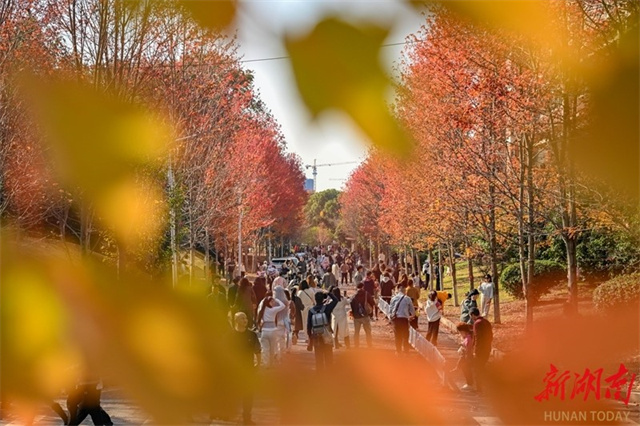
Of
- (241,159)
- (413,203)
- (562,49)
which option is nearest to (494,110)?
(562,49)

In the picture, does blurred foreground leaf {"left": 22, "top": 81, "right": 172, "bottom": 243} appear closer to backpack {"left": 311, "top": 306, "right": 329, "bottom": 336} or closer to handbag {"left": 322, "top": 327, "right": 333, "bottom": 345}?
backpack {"left": 311, "top": 306, "right": 329, "bottom": 336}

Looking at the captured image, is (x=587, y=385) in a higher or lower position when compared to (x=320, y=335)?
lower

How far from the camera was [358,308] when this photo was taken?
16328mm

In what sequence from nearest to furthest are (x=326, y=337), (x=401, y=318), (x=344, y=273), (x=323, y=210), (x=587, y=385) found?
(x=587, y=385), (x=326, y=337), (x=401, y=318), (x=344, y=273), (x=323, y=210)

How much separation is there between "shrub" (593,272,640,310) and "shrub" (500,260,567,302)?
8.04 metres

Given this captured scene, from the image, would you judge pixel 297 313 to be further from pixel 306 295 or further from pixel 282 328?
pixel 282 328

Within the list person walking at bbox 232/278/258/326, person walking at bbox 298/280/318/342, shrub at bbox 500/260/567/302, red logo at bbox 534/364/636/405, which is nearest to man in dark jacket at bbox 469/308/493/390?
red logo at bbox 534/364/636/405

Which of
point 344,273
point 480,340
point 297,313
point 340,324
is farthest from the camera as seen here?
point 344,273

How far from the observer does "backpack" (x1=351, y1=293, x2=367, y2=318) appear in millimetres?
16266

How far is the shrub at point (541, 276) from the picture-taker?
24.9 m

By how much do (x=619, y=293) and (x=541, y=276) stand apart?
8.93 meters

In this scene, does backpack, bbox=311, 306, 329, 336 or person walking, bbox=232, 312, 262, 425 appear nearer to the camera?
person walking, bbox=232, 312, 262, 425

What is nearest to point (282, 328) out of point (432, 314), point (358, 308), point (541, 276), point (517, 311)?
point (358, 308)

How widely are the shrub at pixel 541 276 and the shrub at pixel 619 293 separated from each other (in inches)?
317
